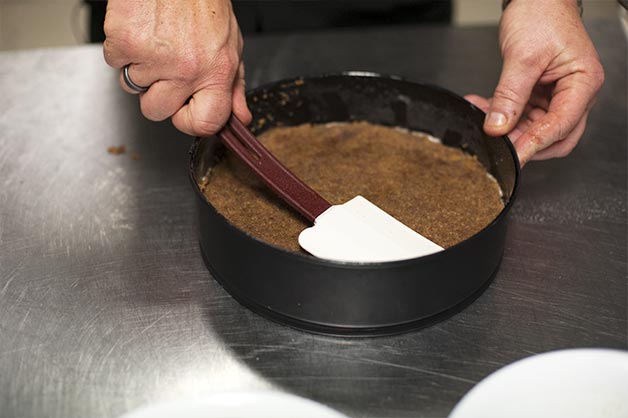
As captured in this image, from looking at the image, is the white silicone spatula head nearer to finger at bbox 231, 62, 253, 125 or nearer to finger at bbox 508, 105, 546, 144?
finger at bbox 231, 62, 253, 125

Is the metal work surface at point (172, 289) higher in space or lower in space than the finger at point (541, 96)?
lower

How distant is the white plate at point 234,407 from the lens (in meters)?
0.76

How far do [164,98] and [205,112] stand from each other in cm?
6

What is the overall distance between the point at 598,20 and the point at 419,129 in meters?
0.71

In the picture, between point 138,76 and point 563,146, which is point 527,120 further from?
point 138,76

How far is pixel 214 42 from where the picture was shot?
3.37ft

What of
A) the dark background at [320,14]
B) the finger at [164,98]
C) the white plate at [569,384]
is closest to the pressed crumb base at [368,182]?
the finger at [164,98]

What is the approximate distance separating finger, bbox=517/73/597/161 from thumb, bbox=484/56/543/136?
36 mm

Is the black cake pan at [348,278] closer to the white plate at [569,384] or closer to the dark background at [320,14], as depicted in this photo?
the white plate at [569,384]

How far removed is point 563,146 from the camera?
1.21m

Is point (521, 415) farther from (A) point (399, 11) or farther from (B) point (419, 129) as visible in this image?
(A) point (399, 11)

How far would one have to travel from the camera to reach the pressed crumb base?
3.57 feet

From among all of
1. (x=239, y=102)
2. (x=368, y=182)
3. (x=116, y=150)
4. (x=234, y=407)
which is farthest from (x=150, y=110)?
(x=234, y=407)

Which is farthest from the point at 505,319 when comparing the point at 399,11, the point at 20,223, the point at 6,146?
the point at 399,11
